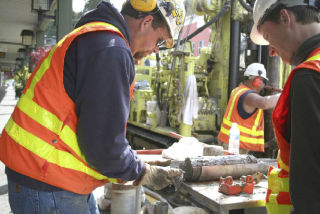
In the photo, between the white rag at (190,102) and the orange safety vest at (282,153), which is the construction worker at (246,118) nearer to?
the white rag at (190,102)

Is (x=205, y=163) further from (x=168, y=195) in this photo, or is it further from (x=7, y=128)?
(x=7, y=128)

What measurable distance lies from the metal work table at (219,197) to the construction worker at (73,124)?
0.81m

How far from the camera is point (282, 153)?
4.79 feet

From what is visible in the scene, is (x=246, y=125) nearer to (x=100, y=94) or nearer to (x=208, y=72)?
→ (x=208, y=72)

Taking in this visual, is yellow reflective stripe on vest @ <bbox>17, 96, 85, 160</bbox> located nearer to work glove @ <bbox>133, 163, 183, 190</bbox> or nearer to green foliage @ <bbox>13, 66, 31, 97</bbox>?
work glove @ <bbox>133, 163, 183, 190</bbox>

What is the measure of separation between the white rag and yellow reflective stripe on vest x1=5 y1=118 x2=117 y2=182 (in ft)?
15.0

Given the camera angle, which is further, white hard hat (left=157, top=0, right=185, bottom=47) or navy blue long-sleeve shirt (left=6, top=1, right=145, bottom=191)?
white hard hat (left=157, top=0, right=185, bottom=47)

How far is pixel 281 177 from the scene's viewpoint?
1.53 m

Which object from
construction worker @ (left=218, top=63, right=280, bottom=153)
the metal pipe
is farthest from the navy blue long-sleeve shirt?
the metal pipe

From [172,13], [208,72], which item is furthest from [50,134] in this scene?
[208,72]

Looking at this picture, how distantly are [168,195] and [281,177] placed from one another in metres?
1.28

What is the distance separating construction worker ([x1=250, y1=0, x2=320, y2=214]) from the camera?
1.17 metres

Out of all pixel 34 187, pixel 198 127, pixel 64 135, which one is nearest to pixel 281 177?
pixel 64 135

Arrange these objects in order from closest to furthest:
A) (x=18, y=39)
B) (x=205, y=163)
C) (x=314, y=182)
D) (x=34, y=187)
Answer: (x=314, y=182), (x=34, y=187), (x=205, y=163), (x=18, y=39)
